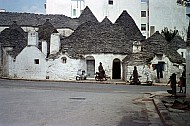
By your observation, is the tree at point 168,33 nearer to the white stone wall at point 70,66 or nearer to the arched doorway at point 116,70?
the arched doorway at point 116,70

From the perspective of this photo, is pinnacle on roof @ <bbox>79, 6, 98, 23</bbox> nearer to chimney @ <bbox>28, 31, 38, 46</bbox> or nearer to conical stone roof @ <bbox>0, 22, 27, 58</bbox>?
conical stone roof @ <bbox>0, 22, 27, 58</bbox>

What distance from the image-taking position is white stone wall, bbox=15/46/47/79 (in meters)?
46.4

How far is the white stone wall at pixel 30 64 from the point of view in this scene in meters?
46.4

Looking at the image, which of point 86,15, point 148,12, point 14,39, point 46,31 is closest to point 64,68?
point 14,39

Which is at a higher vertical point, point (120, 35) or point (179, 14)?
point (179, 14)

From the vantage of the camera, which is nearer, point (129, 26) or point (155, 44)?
point (155, 44)

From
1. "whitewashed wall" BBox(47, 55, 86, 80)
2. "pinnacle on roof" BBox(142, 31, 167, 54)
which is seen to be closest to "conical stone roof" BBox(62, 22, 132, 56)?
"whitewashed wall" BBox(47, 55, 86, 80)

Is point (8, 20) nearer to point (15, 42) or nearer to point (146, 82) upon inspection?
point (15, 42)

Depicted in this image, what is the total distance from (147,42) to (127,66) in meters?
5.55

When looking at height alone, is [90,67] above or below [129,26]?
below

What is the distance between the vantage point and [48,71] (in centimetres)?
4581

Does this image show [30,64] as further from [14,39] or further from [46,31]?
[46,31]

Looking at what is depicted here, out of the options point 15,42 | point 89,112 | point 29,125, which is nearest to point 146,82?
point 15,42

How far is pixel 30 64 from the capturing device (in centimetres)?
4703
